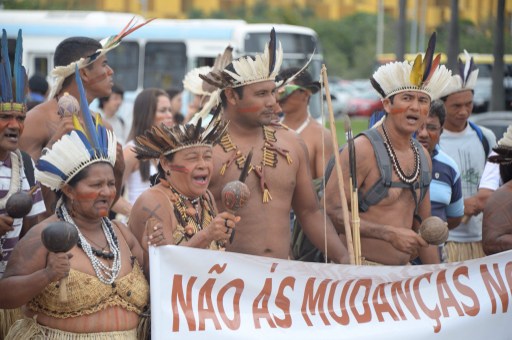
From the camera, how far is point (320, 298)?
555 cm

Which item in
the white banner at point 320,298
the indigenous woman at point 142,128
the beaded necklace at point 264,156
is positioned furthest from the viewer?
the indigenous woman at point 142,128

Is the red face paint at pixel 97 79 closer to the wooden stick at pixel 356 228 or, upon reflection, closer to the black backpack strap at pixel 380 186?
the black backpack strap at pixel 380 186

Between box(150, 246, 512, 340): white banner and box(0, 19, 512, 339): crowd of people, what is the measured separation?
6.1 inches

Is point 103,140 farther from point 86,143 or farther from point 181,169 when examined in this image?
point 181,169

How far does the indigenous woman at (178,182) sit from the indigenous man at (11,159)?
72 centimetres

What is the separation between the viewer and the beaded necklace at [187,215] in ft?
17.8

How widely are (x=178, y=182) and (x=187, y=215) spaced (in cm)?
18

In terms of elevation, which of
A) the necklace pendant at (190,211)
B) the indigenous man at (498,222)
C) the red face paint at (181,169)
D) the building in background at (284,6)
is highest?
the building in background at (284,6)

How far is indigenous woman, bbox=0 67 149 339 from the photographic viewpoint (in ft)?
15.9

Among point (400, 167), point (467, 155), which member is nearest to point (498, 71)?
point (467, 155)

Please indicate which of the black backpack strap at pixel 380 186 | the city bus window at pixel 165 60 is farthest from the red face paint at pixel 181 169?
the city bus window at pixel 165 60

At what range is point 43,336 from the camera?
4.92 m

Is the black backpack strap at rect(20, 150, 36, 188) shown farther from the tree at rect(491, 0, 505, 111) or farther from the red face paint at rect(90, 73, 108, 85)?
the tree at rect(491, 0, 505, 111)

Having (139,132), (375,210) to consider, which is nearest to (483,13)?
(139,132)
